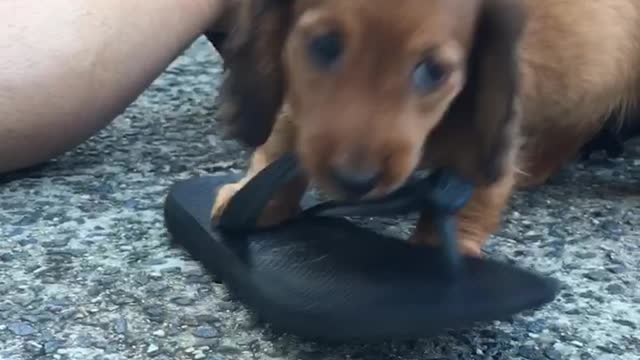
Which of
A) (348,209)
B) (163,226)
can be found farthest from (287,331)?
(163,226)

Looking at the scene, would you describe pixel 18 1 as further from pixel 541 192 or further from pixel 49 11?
pixel 541 192

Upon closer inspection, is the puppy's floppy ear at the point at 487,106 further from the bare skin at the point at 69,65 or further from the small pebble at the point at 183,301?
the bare skin at the point at 69,65

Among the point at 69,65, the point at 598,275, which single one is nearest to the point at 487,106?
the point at 598,275

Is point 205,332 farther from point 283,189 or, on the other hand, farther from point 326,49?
point 326,49

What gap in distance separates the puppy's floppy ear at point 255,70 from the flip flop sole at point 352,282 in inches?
4.8

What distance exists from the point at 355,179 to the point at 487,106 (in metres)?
0.23

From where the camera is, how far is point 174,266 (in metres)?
1.52

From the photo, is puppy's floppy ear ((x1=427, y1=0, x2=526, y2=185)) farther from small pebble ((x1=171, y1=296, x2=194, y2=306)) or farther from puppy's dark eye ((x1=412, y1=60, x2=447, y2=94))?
small pebble ((x1=171, y1=296, x2=194, y2=306))

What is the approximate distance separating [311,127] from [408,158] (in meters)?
0.09

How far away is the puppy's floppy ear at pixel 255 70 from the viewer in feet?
4.40

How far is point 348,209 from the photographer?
1.39m

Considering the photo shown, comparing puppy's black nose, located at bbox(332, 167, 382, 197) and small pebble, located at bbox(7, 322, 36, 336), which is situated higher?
puppy's black nose, located at bbox(332, 167, 382, 197)

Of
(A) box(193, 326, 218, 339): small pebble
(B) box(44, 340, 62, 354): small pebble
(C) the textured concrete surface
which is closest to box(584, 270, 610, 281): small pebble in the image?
(C) the textured concrete surface

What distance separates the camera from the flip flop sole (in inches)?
47.0
